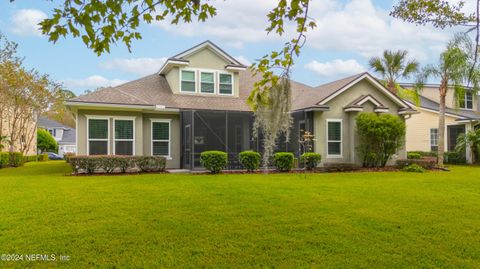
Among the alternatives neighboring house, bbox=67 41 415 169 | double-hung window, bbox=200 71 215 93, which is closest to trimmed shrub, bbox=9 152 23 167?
neighboring house, bbox=67 41 415 169

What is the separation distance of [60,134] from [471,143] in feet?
176

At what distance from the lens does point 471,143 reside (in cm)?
2214

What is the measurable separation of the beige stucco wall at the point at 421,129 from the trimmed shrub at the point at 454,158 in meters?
1.92

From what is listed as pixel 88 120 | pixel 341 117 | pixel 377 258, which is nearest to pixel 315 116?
pixel 341 117

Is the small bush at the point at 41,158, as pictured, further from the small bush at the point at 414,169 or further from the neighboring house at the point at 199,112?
the small bush at the point at 414,169

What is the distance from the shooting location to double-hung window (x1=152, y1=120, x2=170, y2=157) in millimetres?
17562

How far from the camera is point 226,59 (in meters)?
19.9

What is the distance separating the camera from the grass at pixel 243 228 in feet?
14.6

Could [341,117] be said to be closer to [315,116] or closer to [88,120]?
[315,116]

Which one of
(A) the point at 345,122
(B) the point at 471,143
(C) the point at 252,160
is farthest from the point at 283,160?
(B) the point at 471,143

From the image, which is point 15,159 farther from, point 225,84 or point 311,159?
point 311,159

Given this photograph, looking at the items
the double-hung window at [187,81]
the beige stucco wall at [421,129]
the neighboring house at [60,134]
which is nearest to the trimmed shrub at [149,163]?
the double-hung window at [187,81]

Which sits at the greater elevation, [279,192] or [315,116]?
[315,116]

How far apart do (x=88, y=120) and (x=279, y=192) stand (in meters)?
10.3
